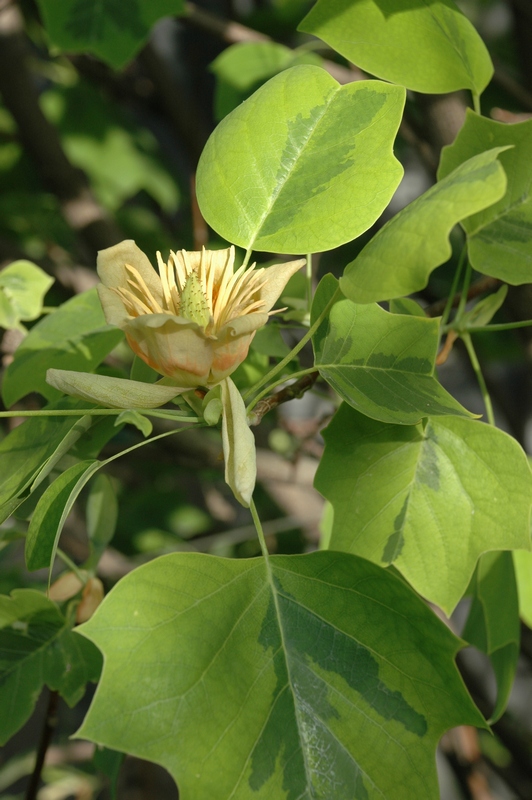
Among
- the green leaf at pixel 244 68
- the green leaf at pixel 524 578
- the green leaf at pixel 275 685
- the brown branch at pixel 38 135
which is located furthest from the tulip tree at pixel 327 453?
the brown branch at pixel 38 135

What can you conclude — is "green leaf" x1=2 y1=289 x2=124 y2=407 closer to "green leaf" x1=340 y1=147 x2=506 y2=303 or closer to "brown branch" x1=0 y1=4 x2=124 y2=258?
"green leaf" x1=340 y1=147 x2=506 y2=303

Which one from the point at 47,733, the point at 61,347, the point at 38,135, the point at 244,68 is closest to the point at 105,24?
the point at 244,68

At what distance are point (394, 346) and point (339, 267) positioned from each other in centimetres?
87

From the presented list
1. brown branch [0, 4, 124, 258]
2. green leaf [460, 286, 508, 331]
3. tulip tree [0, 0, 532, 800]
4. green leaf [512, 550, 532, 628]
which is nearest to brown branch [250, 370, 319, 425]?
tulip tree [0, 0, 532, 800]

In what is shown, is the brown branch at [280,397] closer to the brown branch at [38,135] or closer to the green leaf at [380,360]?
the green leaf at [380,360]

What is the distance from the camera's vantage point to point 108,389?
34cm

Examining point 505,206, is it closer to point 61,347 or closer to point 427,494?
point 427,494

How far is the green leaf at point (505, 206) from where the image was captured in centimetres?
39

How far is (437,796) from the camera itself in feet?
1.12

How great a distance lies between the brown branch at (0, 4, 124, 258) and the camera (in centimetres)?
101

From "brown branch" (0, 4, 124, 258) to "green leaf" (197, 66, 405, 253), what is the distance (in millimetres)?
621

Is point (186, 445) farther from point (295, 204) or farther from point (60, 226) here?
point (60, 226)

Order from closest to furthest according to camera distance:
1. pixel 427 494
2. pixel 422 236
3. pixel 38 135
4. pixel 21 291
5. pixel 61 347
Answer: pixel 422 236 < pixel 427 494 < pixel 61 347 < pixel 21 291 < pixel 38 135

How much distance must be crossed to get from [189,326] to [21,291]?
0.36 metres
